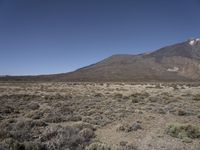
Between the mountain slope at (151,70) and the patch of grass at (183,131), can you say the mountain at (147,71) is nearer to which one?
the mountain slope at (151,70)

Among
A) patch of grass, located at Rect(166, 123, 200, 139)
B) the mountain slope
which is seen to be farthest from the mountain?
patch of grass, located at Rect(166, 123, 200, 139)

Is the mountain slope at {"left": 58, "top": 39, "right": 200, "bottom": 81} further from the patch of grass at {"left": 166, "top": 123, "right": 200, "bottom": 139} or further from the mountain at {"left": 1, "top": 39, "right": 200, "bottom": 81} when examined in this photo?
the patch of grass at {"left": 166, "top": 123, "right": 200, "bottom": 139}

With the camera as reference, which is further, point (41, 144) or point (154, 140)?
point (154, 140)

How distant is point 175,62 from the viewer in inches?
6511

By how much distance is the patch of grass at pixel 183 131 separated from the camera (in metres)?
8.23

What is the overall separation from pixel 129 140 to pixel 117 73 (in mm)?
135261

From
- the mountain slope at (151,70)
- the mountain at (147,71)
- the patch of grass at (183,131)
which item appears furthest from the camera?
the mountain slope at (151,70)

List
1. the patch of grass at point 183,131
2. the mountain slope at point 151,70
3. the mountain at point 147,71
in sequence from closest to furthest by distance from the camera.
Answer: the patch of grass at point 183,131
the mountain at point 147,71
the mountain slope at point 151,70

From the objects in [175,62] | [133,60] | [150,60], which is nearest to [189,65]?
[175,62]

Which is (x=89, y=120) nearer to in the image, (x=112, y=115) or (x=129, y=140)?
(x=112, y=115)

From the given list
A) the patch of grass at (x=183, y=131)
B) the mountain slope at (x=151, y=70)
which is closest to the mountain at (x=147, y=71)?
the mountain slope at (x=151, y=70)

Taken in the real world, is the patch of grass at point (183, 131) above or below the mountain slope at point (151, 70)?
below

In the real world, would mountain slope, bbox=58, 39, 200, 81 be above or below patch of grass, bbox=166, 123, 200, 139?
above

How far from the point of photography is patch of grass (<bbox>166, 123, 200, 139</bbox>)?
823cm
